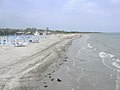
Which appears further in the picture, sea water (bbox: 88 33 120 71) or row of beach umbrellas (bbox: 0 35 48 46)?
row of beach umbrellas (bbox: 0 35 48 46)

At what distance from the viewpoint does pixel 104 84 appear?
12594 mm

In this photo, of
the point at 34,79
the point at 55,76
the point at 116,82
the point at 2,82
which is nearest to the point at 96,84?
the point at 116,82

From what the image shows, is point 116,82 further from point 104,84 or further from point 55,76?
point 55,76

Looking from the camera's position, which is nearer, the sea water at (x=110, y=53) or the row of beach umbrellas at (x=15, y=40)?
the sea water at (x=110, y=53)

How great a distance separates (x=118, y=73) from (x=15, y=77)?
29.4 ft

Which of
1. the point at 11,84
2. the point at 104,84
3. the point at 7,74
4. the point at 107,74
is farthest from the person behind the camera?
the point at 107,74

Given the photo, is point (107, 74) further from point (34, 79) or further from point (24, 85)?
point (24, 85)

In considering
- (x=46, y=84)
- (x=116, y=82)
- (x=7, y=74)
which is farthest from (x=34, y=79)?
(x=116, y=82)

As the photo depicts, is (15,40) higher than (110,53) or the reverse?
the reverse

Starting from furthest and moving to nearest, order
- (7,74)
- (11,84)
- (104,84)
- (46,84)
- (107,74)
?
(107,74)
(7,74)
(104,84)
(46,84)
(11,84)

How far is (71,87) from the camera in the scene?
11.5 meters

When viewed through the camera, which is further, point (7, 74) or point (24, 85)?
point (7, 74)

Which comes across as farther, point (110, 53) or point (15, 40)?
point (15, 40)

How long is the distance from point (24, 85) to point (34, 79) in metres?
1.71
